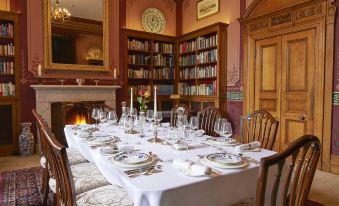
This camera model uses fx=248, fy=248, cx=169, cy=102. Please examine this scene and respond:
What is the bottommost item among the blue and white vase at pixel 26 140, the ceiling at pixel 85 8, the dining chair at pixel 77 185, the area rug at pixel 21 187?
the area rug at pixel 21 187

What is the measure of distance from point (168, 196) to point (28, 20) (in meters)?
4.59

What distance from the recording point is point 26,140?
14.1 ft

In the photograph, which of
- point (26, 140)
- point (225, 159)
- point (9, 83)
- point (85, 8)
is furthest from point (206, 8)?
point (225, 159)

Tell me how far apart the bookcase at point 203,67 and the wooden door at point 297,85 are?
123cm

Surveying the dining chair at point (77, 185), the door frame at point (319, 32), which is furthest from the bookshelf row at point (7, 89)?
the door frame at point (319, 32)

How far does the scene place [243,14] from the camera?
457cm

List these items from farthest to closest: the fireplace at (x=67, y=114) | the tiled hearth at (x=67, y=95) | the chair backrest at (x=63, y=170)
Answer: the fireplace at (x=67, y=114)
the tiled hearth at (x=67, y=95)
the chair backrest at (x=63, y=170)

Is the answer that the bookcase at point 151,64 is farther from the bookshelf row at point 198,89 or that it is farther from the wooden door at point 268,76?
the wooden door at point 268,76

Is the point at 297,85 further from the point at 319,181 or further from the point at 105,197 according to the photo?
the point at 105,197

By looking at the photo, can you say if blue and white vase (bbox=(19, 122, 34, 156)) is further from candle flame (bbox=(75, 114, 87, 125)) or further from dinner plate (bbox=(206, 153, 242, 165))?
dinner plate (bbox=(206, 153, 242, 165))

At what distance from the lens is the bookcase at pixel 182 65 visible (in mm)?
4945

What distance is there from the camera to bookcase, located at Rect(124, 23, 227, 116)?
4.95 metres

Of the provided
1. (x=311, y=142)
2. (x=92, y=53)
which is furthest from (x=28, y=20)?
(x=311, y=142)

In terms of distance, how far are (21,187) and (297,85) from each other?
4018 millimetres
